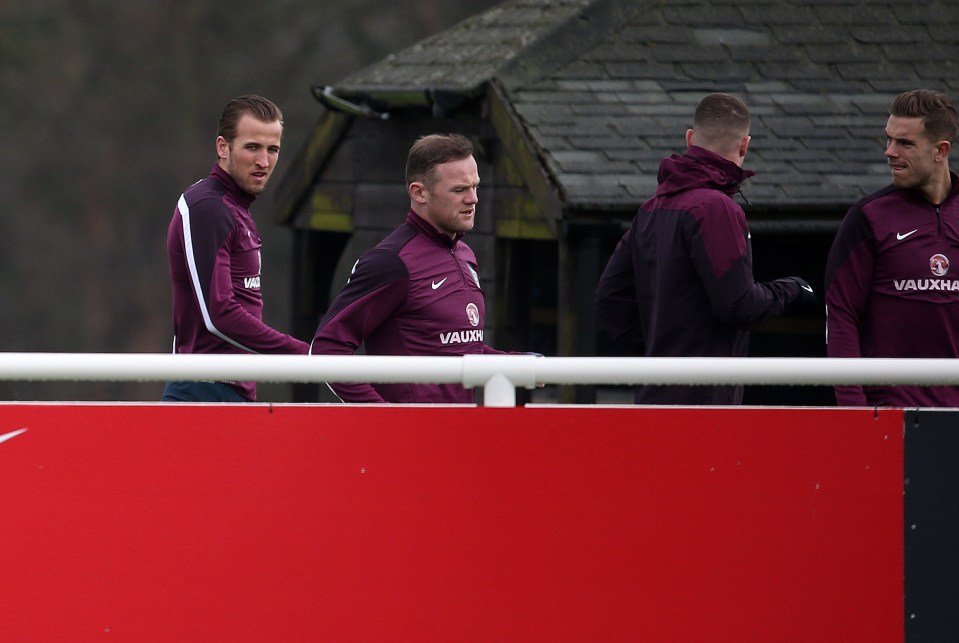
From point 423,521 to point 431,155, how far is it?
1.19m

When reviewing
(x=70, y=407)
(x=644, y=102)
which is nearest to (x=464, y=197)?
(x=70, y=407)

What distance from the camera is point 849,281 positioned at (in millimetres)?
A: 4520

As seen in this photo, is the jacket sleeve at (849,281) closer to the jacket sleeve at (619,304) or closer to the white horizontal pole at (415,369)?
the jacket sleeve at (619,304)

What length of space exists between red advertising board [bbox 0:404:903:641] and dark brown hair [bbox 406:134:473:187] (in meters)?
1.02

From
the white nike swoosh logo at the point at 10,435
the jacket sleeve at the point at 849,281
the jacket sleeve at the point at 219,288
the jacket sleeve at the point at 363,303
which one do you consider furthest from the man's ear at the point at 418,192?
the white nike swoosh logo at the point at 10,435

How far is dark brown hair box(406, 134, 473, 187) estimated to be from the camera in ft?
14.3

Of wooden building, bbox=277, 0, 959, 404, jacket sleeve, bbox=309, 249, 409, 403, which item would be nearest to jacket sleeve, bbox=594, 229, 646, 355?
jacket sleeve, bbox=309, 249, 409, 403

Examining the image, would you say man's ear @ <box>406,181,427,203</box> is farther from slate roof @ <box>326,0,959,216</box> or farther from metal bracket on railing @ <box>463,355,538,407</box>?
slate roof @ <box>326,0,959,216</box>

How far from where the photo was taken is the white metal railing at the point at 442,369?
130 inches

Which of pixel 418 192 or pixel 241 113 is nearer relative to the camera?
pixel 418 192

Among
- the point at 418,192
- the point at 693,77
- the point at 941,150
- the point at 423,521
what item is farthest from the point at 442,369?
the point at 693,77

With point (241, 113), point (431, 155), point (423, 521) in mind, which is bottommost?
point (423, 521)

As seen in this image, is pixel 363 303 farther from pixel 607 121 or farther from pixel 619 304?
pixel 607 121

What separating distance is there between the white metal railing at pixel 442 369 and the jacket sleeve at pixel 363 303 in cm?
74
